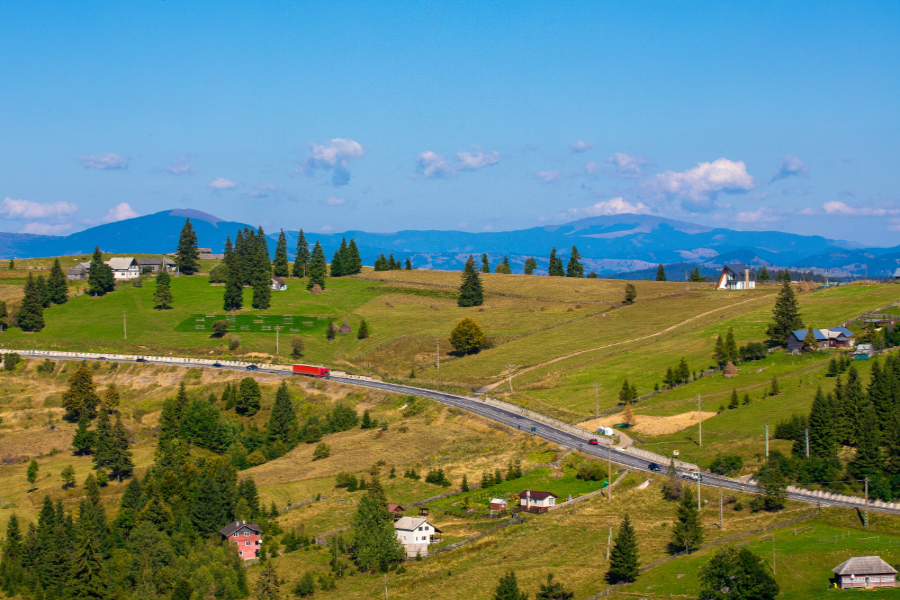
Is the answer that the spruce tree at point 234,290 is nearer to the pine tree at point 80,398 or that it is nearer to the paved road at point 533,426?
the paved road at point 533,426

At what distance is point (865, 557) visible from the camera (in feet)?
206

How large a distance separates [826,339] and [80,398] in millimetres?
123886

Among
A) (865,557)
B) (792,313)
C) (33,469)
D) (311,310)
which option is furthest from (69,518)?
(792,313)

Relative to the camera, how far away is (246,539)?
275ft

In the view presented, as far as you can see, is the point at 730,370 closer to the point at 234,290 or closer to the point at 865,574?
the point at 865,574

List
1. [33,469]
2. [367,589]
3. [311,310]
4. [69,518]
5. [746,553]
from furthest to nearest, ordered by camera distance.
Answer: [311,310] → [33,469] → [69,518] → [367,589] → [746,553]

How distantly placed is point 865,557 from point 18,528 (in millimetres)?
87645

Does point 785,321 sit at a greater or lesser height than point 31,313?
lesser

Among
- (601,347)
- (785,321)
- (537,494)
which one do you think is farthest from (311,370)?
(785,321)

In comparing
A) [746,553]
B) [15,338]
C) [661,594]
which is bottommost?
[661,594]

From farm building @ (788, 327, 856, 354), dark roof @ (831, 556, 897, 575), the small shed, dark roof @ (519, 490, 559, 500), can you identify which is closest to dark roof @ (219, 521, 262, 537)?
dark roof @ (519, 490, 559, 500)

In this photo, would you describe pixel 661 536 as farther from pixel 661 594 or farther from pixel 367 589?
pixel 367 589

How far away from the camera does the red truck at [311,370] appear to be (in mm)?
140875

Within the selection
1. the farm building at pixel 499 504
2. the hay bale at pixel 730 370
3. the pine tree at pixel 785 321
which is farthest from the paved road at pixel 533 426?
the pine tree at pixel 785 321
